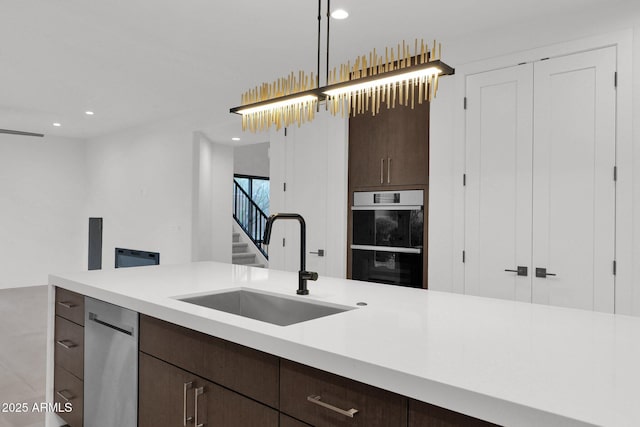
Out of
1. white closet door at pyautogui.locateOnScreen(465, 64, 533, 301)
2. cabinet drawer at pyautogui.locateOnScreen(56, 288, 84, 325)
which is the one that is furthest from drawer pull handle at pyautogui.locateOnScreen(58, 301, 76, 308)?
white closet door at pyautogui.locateOnScreen(465, 64, 533, 301)

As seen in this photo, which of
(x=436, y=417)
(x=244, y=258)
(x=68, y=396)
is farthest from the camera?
(x=244, y=258)

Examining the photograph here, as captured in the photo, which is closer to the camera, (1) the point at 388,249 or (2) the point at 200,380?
(2) the point at 200,380

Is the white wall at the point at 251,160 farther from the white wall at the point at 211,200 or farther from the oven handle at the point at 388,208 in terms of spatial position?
the oven handle at the point at 388,208

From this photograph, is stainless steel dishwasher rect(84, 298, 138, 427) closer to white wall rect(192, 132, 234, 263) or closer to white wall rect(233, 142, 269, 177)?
white wall rect(192, 132, 234, 263)

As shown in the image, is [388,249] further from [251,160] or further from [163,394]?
[251,160]

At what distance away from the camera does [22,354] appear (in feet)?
12.6

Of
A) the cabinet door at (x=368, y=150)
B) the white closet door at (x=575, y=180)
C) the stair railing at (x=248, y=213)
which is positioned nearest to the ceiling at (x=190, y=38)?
the white closet door at (x=575, y=180)

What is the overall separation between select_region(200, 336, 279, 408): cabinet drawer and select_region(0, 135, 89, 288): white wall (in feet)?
24.1

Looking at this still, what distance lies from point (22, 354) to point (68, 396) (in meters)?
1.96

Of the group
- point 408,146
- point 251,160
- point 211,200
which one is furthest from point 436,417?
point 251,160

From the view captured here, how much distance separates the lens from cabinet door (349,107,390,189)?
3.80m

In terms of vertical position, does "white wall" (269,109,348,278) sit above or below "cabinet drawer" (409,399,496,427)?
above

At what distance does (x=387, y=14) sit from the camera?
9.64 ft

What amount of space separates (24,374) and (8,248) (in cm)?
477
